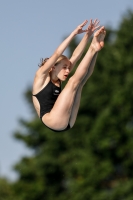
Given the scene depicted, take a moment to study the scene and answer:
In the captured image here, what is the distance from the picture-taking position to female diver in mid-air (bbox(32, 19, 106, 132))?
1408 centimetres

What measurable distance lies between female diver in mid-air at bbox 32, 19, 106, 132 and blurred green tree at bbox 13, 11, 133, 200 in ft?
91.8

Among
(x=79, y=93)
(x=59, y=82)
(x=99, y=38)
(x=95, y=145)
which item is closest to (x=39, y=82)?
(x=59, y=82)

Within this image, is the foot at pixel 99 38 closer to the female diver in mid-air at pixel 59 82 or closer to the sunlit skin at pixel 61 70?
the female diver in mid-air at pixel 59 82

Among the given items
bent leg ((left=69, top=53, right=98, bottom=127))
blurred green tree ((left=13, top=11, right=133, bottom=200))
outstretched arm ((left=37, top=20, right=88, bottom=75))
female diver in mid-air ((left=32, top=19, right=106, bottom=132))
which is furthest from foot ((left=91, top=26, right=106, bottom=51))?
blurred green tree ((left=13, top=11, right=133, bottom=200))

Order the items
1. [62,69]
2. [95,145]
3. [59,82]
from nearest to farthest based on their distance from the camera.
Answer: [62,69] < [59,82] < [95,145]

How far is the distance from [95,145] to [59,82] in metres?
31.1

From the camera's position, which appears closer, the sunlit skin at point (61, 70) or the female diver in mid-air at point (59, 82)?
the female diver in mid-air at point (59, 82)

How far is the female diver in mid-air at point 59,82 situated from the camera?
14.1 metres

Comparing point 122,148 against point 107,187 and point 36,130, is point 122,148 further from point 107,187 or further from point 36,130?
point 36,130

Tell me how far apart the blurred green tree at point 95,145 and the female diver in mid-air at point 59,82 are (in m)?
28.0

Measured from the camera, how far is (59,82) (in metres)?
14.7

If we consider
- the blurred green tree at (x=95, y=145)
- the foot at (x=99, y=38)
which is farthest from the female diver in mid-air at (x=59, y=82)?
the blurred green tree at (x=95, y=145)

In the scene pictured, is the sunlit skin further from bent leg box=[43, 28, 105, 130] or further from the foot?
the foot

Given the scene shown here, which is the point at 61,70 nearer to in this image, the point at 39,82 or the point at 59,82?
the point at 59,82
